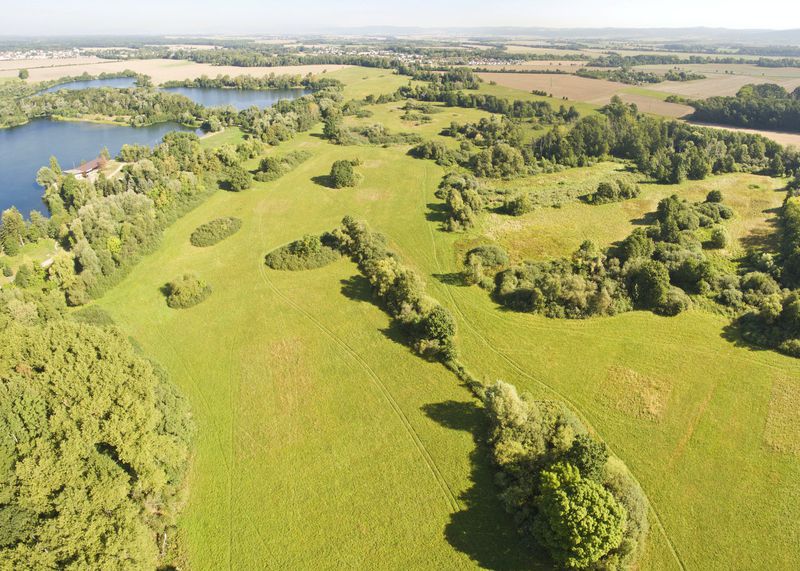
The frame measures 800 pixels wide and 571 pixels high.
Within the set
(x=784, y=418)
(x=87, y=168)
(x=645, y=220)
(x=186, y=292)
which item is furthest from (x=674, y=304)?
(x=87, y=168)

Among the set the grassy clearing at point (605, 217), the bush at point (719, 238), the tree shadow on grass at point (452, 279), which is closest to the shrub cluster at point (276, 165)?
the grassy clearing at point (605, 217)

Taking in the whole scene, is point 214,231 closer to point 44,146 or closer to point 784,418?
point 784,418

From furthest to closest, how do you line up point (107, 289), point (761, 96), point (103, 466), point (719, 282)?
point (761, 96), point (107, 289), point (719, 282), point (103, 466)

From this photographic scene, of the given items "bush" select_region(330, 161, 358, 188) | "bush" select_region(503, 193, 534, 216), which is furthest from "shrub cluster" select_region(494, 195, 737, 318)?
"bush" select_region(330, 161, 358, 188)

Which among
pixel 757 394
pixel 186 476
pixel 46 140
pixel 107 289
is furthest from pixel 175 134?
pixel 757 394

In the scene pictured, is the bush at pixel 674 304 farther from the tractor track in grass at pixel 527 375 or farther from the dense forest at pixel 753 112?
the dense forest at pixel 753 112

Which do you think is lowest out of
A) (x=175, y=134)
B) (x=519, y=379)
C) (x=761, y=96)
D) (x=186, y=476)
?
(x=186, y=476)

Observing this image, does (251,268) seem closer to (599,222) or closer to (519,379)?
(519,379)
